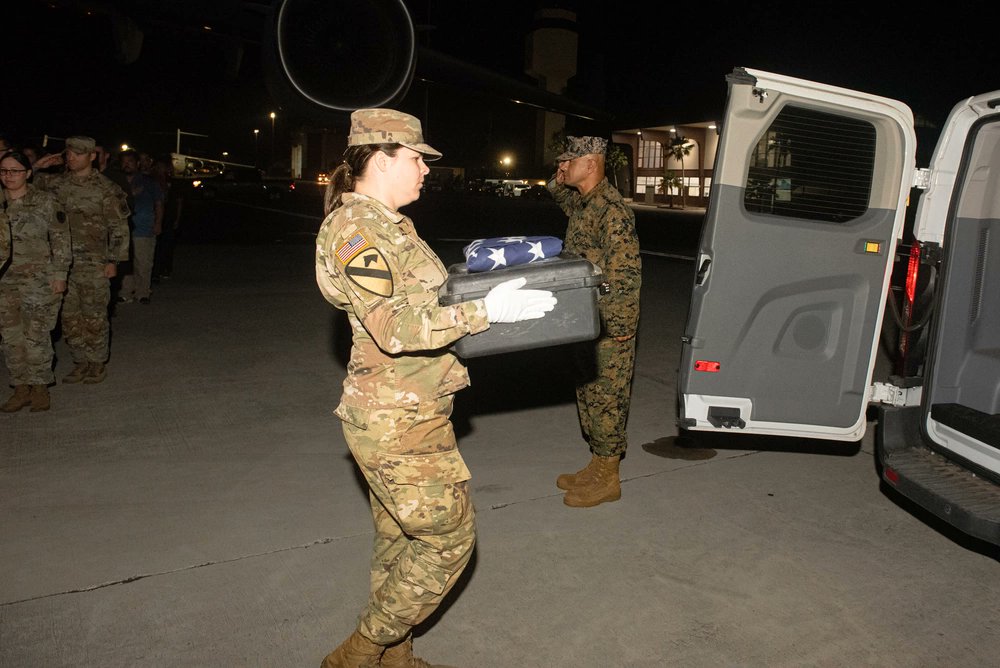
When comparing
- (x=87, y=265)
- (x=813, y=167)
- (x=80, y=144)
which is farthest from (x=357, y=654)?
(x=80, y=144)

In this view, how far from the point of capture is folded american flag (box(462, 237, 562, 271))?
2385 millimetres

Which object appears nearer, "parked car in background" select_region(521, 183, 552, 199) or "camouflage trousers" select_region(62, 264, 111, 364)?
"camouflage trousers" select_region(62, 264, 111, 364)

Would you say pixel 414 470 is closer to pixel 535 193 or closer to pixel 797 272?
pixel 797 272

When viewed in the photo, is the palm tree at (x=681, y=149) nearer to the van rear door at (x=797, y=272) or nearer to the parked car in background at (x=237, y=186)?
the parked car in background at (x=237, y=186)

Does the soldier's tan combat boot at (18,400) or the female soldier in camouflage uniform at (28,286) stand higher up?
the female soldier in camouflage uniform at (28,286)

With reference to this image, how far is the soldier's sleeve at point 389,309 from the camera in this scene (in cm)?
212

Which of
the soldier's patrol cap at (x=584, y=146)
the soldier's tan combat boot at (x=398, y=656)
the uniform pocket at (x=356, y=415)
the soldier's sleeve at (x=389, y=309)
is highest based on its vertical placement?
the soldier's patrol cap at (x=584, y=146)

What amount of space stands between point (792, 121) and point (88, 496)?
401cm

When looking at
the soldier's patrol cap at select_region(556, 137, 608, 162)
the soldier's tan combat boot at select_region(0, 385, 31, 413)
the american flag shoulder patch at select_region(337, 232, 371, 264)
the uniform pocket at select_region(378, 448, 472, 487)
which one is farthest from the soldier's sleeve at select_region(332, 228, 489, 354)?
the soldier's tan combat boot at select_region(0, 385, 31, 413)

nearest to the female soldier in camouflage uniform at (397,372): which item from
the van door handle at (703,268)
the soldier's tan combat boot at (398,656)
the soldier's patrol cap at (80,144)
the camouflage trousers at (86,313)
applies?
the soldier's tan combat boot at (398,656)

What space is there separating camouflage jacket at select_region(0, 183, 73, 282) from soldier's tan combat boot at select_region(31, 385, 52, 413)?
30.3 inches

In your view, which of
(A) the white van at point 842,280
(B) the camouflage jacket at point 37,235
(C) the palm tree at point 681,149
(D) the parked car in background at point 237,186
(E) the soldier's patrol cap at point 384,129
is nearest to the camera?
(E) the soldier's patrol cap at point 384,129

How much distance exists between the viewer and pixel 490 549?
3648 mm

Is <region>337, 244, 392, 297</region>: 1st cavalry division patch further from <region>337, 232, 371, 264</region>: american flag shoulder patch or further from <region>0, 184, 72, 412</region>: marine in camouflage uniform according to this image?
<region>0, 184, 72, 412</region>: marine in camouflage uniform
